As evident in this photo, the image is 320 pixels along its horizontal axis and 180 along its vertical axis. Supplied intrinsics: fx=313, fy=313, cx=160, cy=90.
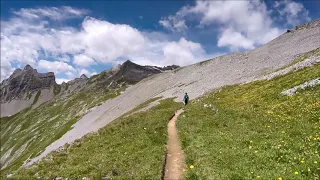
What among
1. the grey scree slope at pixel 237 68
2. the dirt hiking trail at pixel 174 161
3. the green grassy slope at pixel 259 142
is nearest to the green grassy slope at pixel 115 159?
the dirt hiking trail at pixel 174 161

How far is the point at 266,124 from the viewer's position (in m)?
27.6

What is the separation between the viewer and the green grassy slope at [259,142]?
1625cm

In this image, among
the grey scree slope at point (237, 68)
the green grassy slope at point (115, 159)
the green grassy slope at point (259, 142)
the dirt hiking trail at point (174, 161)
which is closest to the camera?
the green grassy slope at point (259, 142)

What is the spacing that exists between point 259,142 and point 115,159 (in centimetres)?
1072

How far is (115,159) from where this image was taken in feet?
78.7

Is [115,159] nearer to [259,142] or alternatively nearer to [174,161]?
[174,161]

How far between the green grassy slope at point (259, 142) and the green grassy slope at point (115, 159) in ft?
8.06

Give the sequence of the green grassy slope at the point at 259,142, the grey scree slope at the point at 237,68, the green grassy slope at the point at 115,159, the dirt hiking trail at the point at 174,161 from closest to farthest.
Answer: the green grassy slope at the point at 259,142, the dirt hiking trail at the point at 174,161, the green grassy slope at the point at 115,159, the grey scree slope at the point at 237,68

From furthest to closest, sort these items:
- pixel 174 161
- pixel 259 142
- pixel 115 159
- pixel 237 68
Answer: pixel 237 68, pixel 115 159, pixel 174 161, pixel 259 142

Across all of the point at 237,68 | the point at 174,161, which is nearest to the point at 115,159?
the point at 174,161

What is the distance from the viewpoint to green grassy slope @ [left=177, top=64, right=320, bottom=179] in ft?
53.3

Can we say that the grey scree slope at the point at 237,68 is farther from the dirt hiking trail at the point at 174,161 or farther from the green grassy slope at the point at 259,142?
the dirt hiking trail at the point at 174,161

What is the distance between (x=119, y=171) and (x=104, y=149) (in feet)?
27.5

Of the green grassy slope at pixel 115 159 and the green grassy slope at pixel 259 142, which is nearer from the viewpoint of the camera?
the green grassy slope at pixel 259 142
